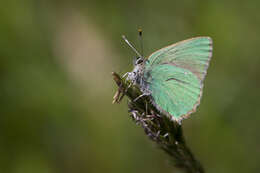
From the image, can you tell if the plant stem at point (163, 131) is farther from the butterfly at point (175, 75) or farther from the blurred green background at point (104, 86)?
the blurred green background at point (104, 86)

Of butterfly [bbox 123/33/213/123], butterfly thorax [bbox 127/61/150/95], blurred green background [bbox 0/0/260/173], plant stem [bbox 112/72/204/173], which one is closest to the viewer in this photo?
plant stem [bbox 112/72/204/173]

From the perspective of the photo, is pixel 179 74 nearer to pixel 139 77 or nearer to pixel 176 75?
pixel 176 75

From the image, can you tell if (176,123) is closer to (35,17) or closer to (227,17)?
(227,17)

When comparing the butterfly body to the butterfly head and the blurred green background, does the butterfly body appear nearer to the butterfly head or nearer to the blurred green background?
the butterfly head

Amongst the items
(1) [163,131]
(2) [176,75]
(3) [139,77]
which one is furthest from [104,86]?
(1) [163,131]

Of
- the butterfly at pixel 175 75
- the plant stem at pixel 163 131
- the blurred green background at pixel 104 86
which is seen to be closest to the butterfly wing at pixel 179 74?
the butterfly at pixel 175 75

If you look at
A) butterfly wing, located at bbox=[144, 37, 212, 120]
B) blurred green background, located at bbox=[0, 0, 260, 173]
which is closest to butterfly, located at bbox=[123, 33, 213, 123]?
butterfly wing, located at bbox=[144, 37, 212, 120]
